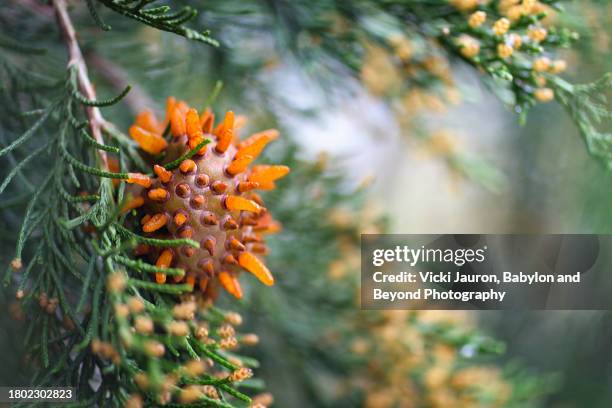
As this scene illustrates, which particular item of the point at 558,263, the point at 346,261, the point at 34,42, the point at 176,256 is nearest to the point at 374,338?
the point at 346,261

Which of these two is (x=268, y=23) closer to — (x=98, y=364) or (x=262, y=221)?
(x=262, y=221)

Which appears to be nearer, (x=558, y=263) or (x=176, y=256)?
(x=176, y=256)

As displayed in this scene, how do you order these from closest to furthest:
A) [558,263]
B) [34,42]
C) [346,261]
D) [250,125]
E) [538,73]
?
[538,73], [34,42], [558,263], [346,261], [250,125]

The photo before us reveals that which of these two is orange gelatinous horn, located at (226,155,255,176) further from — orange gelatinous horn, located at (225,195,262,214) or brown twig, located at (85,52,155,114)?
brown twig, located at (85,52,155,114)

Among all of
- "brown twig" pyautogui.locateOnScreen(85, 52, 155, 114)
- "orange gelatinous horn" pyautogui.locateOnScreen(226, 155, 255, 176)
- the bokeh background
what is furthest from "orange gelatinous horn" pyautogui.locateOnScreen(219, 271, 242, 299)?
"brown twig" pyautogui.locateOnScreen(85, 52, 155, 114)

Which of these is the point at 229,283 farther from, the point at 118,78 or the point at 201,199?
the point at 118,78

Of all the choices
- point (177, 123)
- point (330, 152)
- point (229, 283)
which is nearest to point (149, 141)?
point (177, 123)

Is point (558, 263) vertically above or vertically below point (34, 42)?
below

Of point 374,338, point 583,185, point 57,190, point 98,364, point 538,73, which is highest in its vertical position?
point 538,73
